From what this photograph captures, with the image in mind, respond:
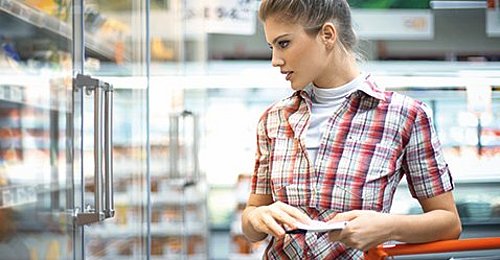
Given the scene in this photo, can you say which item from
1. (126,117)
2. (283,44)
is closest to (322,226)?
(283,44)

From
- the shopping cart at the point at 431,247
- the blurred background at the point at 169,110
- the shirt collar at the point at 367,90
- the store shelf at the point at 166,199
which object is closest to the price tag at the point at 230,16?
the blurred background at the point at 169,110

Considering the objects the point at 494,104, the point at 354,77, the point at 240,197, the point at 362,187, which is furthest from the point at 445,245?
the point at 240,197

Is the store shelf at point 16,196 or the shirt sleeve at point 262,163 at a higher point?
the shirt sleeve at point 262,163

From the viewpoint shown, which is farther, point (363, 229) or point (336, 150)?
point (336, 150)

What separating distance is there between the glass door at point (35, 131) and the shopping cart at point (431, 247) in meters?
0.92

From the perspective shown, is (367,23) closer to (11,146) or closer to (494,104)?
(494,104)

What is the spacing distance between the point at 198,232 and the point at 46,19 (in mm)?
2760

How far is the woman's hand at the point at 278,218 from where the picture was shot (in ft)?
5.32

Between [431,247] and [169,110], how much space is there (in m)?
2.83

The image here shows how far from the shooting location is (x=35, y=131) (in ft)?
8.58

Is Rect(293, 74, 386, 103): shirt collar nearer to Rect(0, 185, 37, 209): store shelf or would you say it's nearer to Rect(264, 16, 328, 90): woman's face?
Rect(264, 16, 328, 90): woman's face

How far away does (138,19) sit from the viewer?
354cm

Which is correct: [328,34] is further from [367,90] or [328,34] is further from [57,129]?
[57,129]

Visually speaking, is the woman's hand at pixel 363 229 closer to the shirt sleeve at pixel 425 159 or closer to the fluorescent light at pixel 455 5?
the shirt sleeve at pixel 425 159
